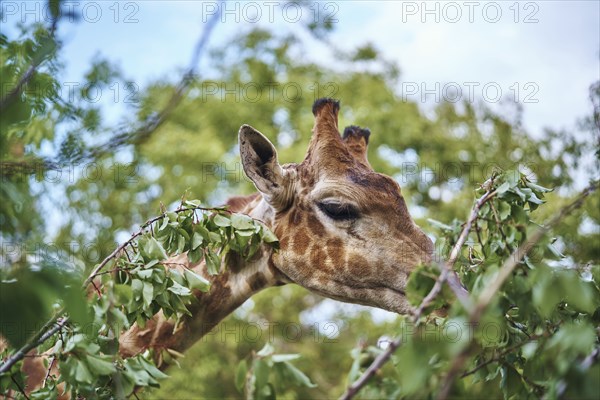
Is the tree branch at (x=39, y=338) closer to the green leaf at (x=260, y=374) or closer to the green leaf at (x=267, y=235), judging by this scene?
the green leaf at (x=260, y=374)

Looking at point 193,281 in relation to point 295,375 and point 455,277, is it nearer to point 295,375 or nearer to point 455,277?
point 295,375

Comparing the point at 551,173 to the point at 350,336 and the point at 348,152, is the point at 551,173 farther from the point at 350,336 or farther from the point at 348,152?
the point at 350,336

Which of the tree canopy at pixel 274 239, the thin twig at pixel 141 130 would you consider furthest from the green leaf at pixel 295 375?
the thin twig at pixel 141 130

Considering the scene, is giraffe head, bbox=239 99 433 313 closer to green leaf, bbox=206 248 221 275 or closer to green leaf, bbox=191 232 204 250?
green leaf, bbox=206 248 221 275

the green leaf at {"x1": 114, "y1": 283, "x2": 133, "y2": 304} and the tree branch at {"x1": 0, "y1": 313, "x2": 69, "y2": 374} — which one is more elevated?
the green leaf at {"x1": 114, "y1": 283, "x2": 133, "y2": 304}

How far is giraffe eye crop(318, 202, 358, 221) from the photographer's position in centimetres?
409

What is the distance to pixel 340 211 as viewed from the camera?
4117 millimetres

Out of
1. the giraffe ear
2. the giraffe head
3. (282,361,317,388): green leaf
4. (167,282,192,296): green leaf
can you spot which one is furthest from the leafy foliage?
the giraffe ear

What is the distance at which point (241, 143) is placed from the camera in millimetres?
4316

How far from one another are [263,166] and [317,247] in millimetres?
669

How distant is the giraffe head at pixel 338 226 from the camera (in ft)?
12.9

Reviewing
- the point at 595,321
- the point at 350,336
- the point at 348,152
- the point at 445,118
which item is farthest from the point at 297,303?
the point at 595,321

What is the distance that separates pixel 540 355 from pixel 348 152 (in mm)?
2298

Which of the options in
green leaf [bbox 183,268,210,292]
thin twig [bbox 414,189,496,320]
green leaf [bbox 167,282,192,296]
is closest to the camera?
thin twig [bbox 414,189,496,320]
